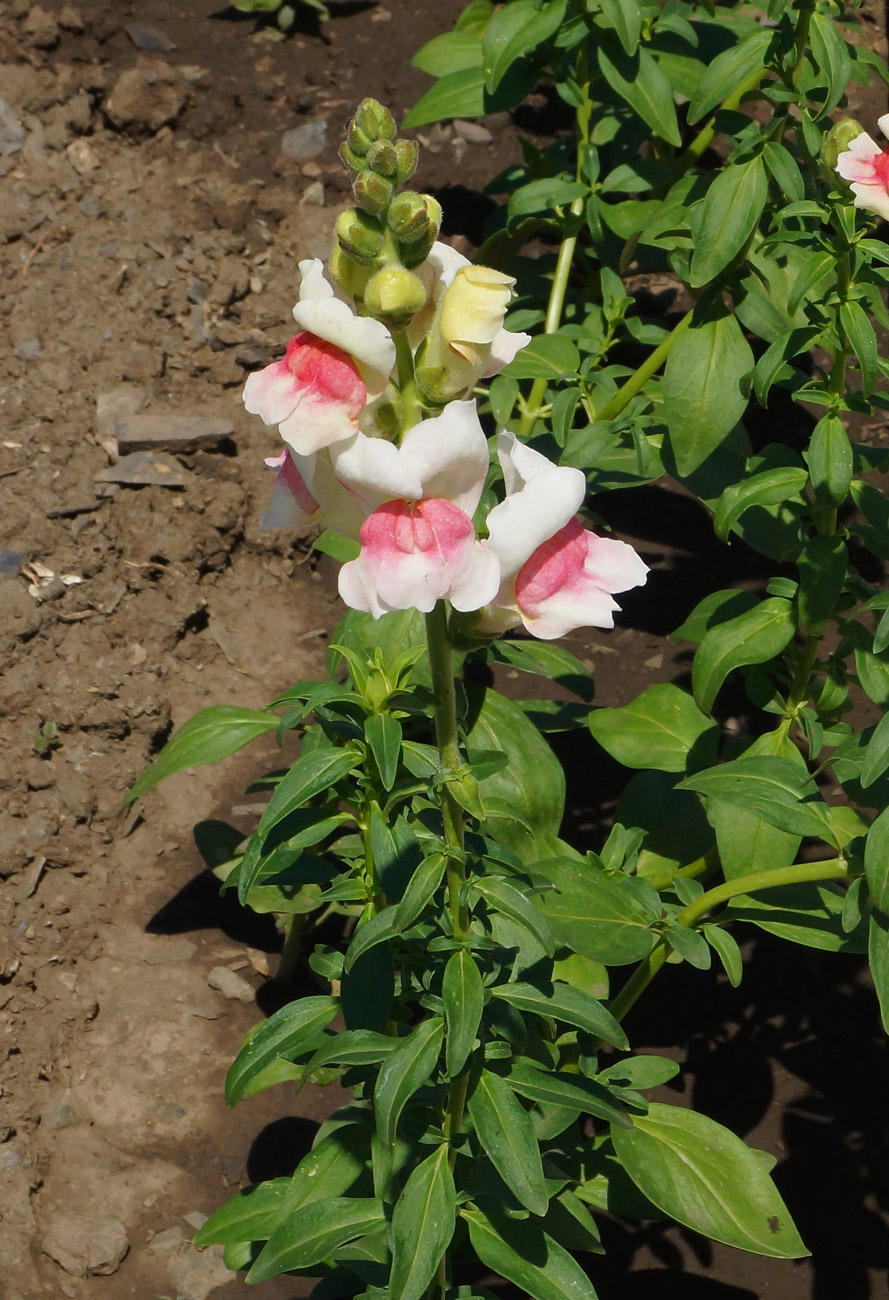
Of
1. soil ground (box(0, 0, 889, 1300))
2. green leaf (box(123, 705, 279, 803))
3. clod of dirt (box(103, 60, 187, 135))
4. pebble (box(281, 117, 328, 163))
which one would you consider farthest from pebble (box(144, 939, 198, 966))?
clod of dirt (box(103, 60, 187, 135))

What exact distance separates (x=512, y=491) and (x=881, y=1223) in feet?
7.57

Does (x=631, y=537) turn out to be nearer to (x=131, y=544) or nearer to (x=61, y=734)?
(x=131, y=544)

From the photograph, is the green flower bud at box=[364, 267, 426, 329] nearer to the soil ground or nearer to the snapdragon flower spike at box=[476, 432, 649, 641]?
the snapdragon flower spike at box=[476, 432, 649, 641]

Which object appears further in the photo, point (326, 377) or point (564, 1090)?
point (564, 1090)

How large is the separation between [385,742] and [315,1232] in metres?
0.89

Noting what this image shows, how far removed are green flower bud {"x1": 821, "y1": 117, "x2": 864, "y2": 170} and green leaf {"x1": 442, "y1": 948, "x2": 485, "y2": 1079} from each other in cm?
163

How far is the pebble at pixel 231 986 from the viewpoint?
3430 millimetres

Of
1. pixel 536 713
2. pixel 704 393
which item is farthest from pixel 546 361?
pixel 536 713

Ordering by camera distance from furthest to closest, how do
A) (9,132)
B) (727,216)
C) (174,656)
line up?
(9,132) → (174,656) → (727,216)

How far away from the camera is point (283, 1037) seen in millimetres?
2346

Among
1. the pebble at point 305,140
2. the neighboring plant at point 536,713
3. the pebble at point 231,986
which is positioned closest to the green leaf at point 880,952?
the neighboring plant at point 536,713

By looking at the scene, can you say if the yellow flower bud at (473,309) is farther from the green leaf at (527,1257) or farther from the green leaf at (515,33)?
the green leaf at (515,33)

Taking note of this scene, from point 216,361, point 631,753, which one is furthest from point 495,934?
point 216,361

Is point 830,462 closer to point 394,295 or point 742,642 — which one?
point 742,642
